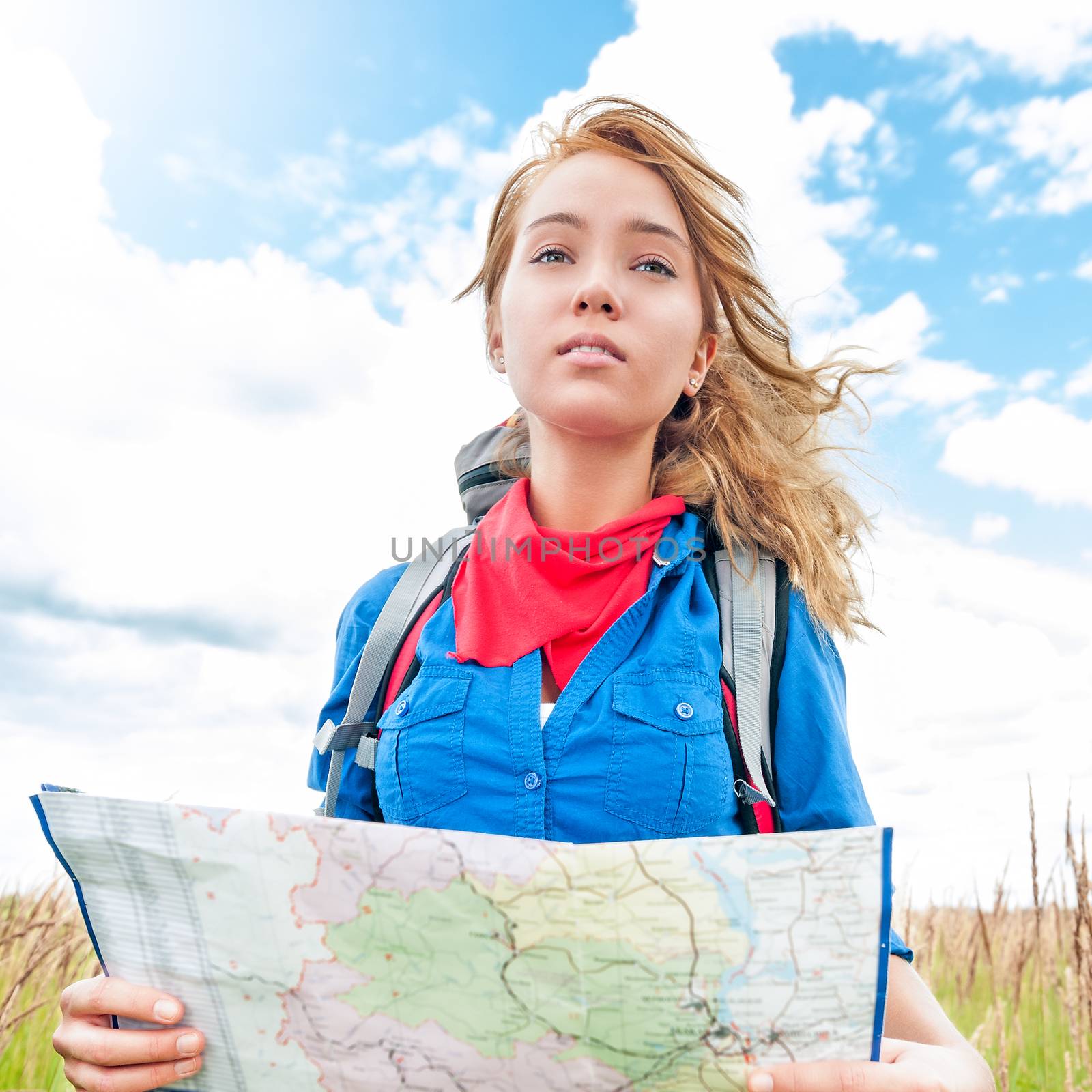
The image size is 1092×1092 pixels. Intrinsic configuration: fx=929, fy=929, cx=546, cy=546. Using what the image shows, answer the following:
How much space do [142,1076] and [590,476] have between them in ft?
5.88

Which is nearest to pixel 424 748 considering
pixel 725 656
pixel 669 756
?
pixel 669 756

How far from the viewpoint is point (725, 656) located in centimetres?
232

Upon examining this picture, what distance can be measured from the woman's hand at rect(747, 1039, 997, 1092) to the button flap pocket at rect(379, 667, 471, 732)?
3.66 ft

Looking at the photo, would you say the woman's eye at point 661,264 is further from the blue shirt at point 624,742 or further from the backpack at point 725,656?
the blue shirt at point 624,742

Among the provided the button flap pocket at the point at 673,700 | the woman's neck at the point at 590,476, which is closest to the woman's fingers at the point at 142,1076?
the button flap pocket at the point at 673,700

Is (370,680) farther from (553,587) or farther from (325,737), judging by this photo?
(553,587)

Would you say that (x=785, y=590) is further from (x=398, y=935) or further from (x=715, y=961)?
(x=398, y=935)

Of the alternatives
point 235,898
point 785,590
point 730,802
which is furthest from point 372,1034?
point 785,590

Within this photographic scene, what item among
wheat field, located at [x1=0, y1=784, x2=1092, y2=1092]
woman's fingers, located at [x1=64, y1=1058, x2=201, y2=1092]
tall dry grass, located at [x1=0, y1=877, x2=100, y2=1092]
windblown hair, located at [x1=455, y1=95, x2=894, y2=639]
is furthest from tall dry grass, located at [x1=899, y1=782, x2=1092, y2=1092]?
tall dry grass, located at [x1=0, y1=877, x2=100, y2=1092]

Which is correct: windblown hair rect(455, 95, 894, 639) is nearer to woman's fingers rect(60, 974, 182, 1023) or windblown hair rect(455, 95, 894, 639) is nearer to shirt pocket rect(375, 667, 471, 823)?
shirt pocket rect(375, 667, 471, 823)

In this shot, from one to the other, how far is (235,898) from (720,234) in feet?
7.27

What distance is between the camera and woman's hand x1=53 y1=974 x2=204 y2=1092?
1.68 metres

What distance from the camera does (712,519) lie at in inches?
104

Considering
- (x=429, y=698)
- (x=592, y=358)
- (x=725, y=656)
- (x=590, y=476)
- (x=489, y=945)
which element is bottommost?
(x=489, y=945)
